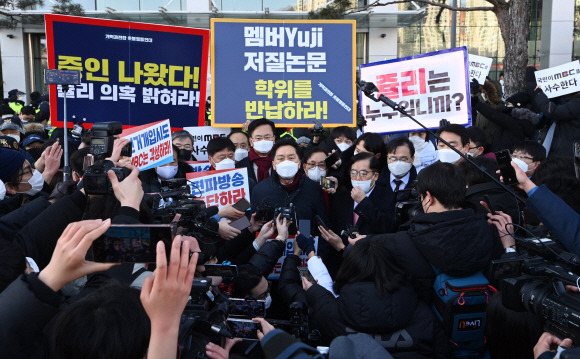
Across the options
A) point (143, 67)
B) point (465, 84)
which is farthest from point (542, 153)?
point (143, 67)

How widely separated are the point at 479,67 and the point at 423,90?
370 cm

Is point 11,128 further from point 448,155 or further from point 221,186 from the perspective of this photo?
point 448,155

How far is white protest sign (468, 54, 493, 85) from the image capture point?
9.11m

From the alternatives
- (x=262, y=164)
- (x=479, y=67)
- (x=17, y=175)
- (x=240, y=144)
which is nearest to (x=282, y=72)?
(x=240, y=144)

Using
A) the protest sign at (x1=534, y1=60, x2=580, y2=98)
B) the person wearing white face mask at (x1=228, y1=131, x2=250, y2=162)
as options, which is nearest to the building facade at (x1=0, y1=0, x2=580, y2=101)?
the protest sign at (x1=534, y1=60, x2=580, y2=98)

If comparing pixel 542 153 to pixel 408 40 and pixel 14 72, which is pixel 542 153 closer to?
pixel 408 40

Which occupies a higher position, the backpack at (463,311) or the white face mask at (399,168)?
the white face mask at (399,168)

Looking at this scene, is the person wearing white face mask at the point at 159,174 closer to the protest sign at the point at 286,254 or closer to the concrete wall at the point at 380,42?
the protest sign at the point at 286,254

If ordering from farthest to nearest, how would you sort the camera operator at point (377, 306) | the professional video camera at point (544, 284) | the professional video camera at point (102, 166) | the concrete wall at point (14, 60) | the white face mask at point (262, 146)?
the concrete wall at point (14, 60) < the white face mask at point (262, 146) < the camera operator at point (377, 306) < the professional video camera at point (102, 166) < the professional video camera at point (544, 284)

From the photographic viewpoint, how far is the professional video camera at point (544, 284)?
1902 millimetres

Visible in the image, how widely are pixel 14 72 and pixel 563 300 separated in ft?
81.2

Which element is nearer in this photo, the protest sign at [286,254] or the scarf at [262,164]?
the protest sign at [286,254]

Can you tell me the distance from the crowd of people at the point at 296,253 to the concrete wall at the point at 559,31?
21125 mm

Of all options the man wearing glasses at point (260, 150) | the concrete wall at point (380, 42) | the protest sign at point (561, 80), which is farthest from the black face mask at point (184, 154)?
the concrete wall at point (380, 42)
